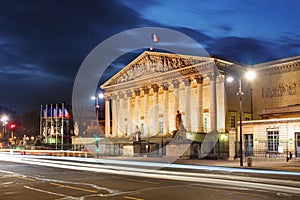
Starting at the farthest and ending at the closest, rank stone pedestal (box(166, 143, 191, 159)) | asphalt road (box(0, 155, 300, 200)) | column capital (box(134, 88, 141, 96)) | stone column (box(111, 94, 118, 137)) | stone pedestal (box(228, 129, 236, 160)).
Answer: stone column (box(111, 94, 118, 137)) < column capital (box(134, 88, 141, 96)) < stone pedestal (box(166, 143, 191, 159)) < stone pedestal (box(228, 129, 236, 160)) < asphalt road (box(0, 155, 300, 200))

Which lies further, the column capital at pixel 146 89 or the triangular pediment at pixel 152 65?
the column capital at pixel 146 89

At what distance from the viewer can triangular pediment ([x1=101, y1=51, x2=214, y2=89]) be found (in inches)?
2424

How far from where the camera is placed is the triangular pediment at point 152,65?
61562 millimetres

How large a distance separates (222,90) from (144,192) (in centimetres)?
4588

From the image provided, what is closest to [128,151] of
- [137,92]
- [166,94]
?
[166,94]

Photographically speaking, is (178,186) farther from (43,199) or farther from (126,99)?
(126,99)

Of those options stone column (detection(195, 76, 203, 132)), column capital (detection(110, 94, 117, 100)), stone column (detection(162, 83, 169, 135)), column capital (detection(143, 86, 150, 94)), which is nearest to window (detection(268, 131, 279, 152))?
stone column (detection(195, 76, 203, 132))

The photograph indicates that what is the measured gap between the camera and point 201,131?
5975cm

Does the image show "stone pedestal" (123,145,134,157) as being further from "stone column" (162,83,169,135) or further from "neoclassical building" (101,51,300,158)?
"stone column" (162,83,169,135)

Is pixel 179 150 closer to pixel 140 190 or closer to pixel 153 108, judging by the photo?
pixel 140 190

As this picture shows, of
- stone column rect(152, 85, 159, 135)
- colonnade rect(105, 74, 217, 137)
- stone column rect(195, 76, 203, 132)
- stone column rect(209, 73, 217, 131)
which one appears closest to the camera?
stone column rect(209, 73, 217, 131)

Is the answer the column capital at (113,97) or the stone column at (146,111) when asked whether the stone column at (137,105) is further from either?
the column capital at (113,97)

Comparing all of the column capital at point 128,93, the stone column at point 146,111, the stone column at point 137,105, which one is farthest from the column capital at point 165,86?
the column capital at point 128,93

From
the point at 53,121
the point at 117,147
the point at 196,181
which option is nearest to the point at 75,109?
the point at 53,121
